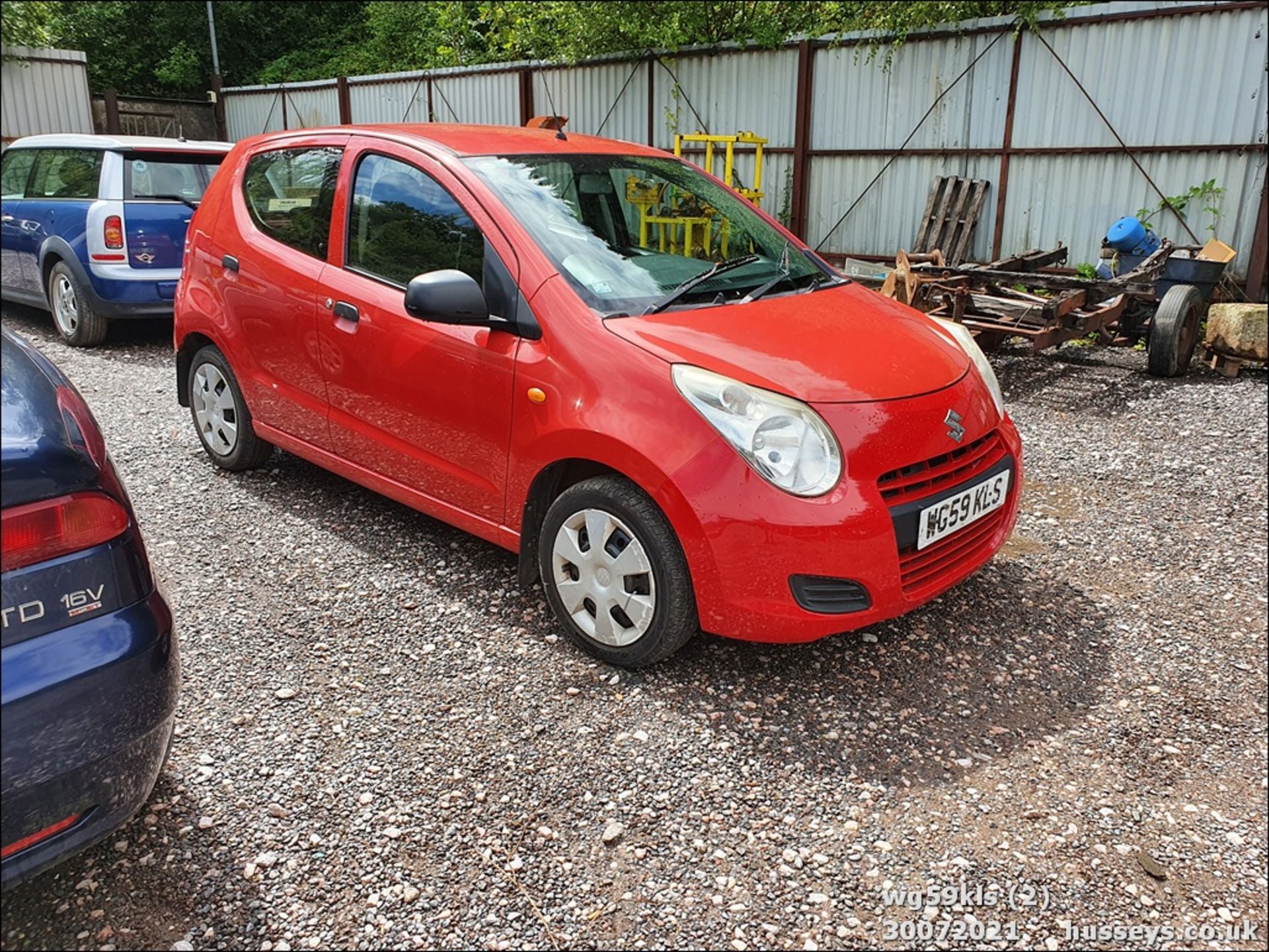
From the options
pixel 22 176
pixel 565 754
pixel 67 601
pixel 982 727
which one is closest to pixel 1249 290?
pixel 982 727

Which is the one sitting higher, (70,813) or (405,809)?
(70,813)

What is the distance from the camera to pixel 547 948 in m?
2.21

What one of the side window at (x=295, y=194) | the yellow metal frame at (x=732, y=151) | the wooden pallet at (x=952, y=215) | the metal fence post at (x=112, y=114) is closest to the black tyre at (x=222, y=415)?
the side window at (x=295, y=194)

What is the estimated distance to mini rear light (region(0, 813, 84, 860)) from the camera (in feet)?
6.02

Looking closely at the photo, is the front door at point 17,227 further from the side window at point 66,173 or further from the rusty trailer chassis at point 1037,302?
the rusty trailer chassis at point 1037,302

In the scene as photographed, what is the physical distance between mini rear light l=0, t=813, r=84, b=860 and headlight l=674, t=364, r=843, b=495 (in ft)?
6.15

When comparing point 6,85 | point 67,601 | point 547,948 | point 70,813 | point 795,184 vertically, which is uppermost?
point 6,85

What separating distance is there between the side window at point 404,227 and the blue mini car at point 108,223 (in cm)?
428

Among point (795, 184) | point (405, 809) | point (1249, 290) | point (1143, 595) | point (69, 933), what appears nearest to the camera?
point (69, 933)

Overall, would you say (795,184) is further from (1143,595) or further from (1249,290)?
(1143,595)

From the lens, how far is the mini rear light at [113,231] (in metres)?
7.75

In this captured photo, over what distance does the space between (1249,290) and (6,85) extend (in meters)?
18.5

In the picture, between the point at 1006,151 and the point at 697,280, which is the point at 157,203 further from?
the point at 1006,151

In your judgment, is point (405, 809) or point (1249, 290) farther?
point (1249, 290)
